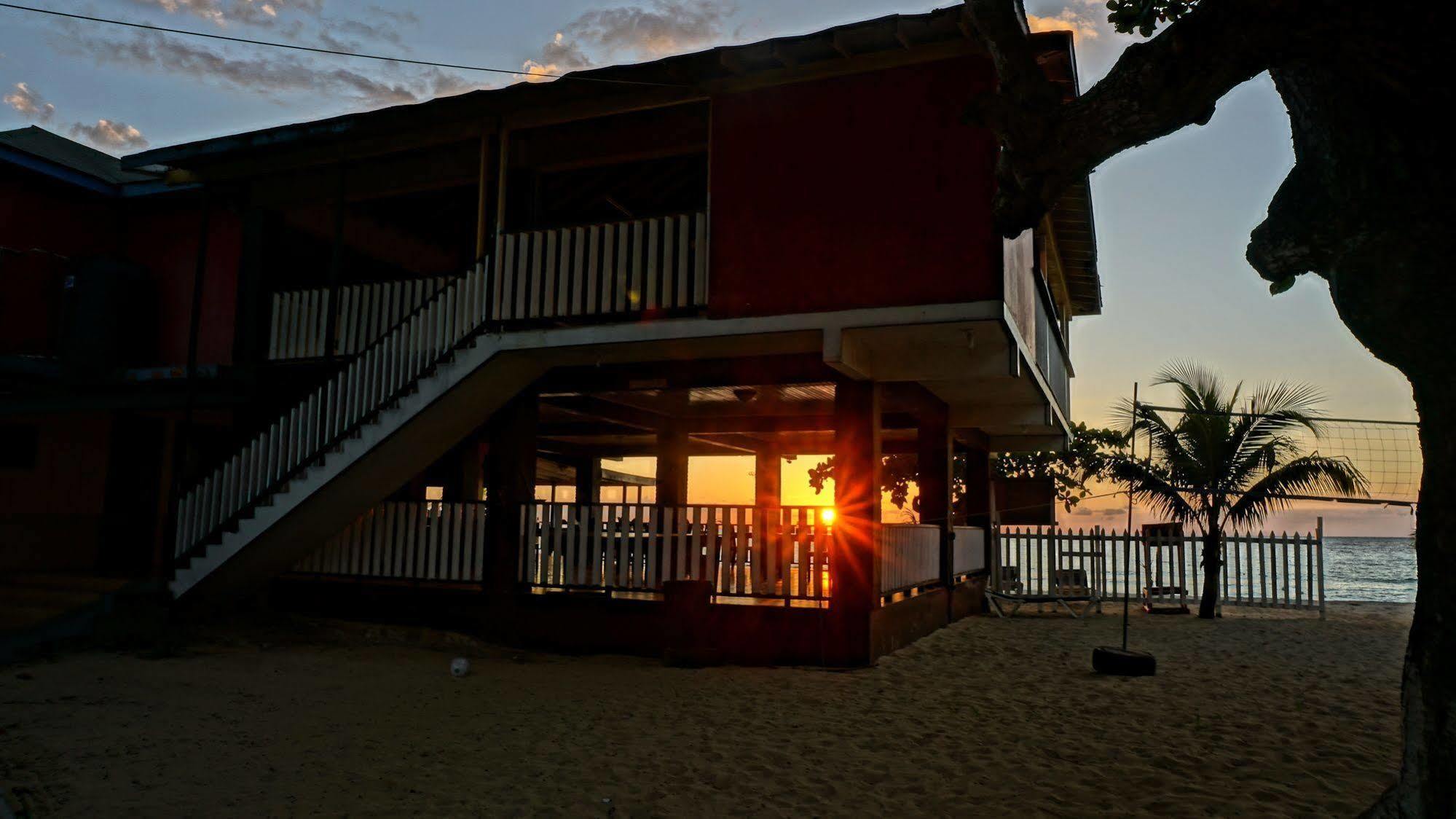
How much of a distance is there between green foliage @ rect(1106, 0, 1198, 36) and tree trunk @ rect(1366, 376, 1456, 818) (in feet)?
9.82

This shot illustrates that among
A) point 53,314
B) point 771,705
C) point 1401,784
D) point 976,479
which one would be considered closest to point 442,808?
point 771,705

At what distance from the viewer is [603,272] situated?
1007 cm

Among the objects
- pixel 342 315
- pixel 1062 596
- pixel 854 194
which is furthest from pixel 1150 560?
pixel 342 315

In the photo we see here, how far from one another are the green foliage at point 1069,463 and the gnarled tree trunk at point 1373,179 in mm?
22893

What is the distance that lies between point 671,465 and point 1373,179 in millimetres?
13057

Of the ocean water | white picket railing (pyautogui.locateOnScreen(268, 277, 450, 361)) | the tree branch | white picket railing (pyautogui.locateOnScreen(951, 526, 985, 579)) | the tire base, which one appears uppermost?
white picket railing (pyautogui.locateOnScreen(268, 277, 450, 361))

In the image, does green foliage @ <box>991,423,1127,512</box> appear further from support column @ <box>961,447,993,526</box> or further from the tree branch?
the tree branch

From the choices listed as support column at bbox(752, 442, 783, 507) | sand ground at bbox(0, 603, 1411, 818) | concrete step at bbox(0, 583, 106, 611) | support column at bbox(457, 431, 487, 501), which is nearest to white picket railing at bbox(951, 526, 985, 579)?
support column at bbox(752, 442, 783, 507)

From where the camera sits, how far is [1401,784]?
13.1 feet

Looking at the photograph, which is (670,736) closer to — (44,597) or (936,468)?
(936,468)

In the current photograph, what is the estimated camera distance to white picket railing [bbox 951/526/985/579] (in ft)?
49.6

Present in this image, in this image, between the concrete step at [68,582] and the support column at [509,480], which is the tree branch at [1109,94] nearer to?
the support column at [509,480]

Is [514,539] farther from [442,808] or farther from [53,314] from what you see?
[53,314]

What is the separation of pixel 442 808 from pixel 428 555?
268 inches
